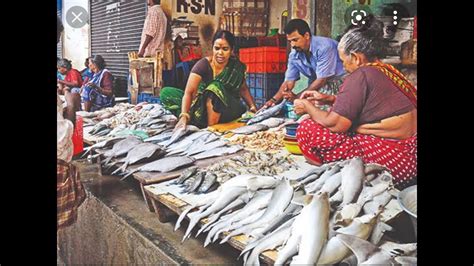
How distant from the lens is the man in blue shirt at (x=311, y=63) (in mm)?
2787

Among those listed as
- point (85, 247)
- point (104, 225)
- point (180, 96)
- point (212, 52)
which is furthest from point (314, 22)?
point (85, 247)

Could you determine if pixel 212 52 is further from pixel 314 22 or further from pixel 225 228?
pixel 225 228

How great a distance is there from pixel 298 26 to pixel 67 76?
1.36 meters

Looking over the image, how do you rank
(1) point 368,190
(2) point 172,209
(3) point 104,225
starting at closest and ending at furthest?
(1) point 368,190 → (2) point 172,209 → (3) point 104,225

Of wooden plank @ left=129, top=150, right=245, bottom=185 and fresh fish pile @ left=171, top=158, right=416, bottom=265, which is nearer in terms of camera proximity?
fresh fish pile @ left=171, top=158, right=416, bottom=265

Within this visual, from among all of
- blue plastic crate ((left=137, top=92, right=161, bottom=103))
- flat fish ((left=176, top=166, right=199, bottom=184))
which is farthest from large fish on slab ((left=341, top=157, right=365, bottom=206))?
blue plastic crate ((left=137, top=92, right=161, bottom=103))

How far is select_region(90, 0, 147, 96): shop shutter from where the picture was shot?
3.14 m

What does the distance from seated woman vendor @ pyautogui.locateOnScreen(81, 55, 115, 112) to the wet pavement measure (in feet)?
1.15

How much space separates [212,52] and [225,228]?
3.21ft

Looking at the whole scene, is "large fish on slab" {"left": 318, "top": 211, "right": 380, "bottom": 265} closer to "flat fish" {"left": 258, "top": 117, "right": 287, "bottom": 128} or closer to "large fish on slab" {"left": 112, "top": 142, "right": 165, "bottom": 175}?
"flat fish" {"left": 258, "top": 117, "right": 287, "bottom": 128}

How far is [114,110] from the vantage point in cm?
319

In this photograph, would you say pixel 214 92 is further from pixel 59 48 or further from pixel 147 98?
Answer: pixel 59 48

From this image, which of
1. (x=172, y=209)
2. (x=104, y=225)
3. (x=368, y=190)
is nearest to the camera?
(x=368, y=190)

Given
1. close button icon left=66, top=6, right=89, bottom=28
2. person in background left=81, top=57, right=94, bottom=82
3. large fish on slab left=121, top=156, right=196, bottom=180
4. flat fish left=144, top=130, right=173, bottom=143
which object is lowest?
large fish on slab left=121, top=156, right=196, bottom=180
